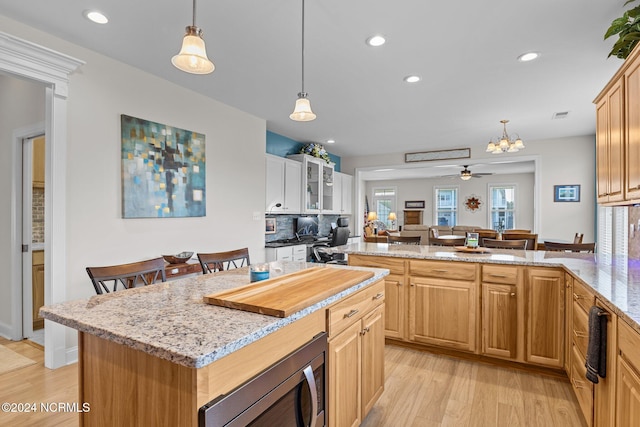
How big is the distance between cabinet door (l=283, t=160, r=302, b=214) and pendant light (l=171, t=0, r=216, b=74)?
389 centimetres

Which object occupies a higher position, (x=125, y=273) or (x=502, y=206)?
(x=502, y=206)

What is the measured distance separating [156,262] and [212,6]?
171cm

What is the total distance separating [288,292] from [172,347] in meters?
0.61

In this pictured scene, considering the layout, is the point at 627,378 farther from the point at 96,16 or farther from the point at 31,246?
the point at 31,246

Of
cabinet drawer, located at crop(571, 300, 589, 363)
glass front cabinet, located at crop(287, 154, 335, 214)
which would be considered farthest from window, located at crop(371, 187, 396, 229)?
cabinet drawer, located at crop(571, 300, 589, 363)

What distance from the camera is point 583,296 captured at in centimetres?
199

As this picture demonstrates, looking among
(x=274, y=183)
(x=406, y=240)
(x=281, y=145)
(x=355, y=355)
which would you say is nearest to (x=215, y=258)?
(x=355, y=355)

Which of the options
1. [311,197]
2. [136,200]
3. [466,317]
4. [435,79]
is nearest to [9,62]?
[136,200]

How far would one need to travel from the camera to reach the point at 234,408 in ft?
3.15

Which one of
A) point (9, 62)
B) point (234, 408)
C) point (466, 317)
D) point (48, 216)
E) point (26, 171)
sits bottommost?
point (466, 317)

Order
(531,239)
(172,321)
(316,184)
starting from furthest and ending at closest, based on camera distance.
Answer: (316,184) → (531,239) → (172,321)

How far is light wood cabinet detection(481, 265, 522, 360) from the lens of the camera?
270cm

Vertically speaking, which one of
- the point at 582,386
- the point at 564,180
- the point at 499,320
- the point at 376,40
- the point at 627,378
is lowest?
the point at 582,386

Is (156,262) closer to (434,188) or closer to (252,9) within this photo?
(252,9)
